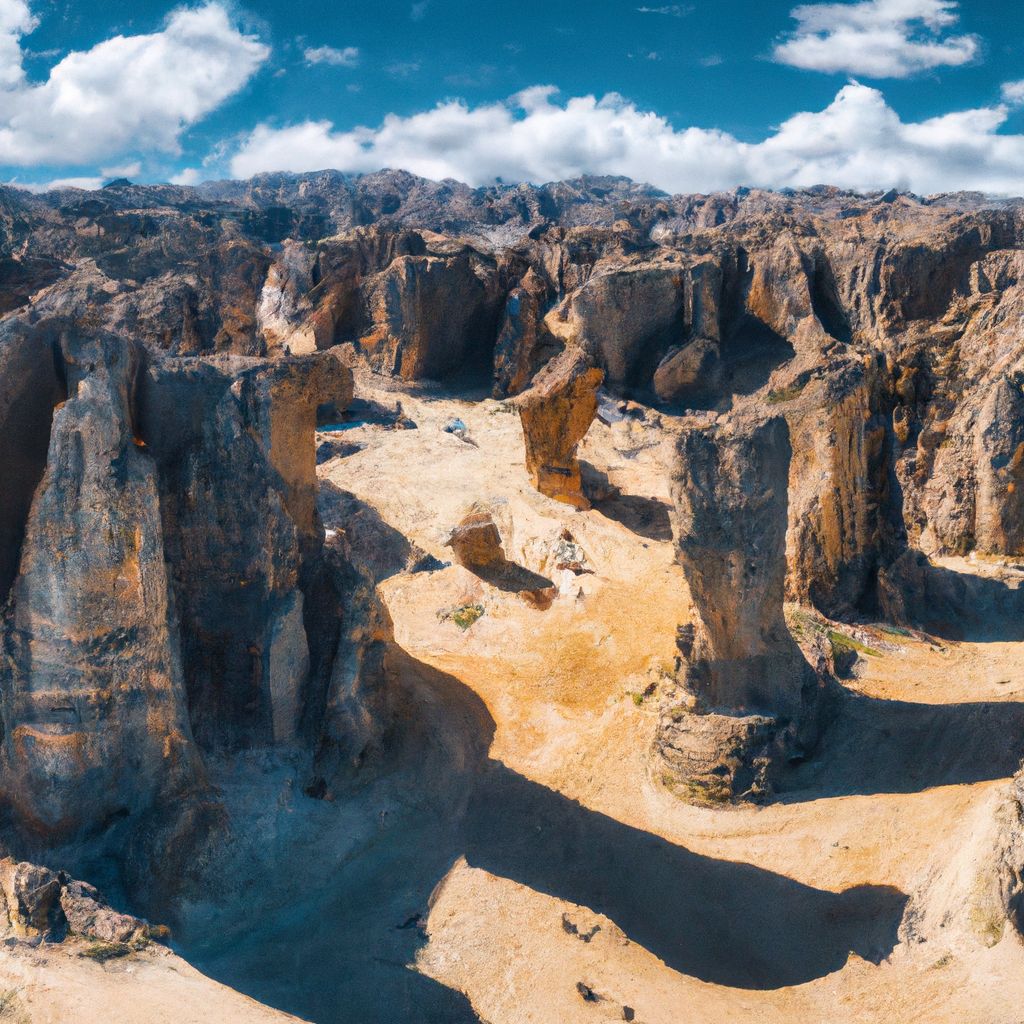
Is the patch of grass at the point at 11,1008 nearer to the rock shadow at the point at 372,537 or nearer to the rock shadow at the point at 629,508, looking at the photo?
the rock shadow at the point at 372,537

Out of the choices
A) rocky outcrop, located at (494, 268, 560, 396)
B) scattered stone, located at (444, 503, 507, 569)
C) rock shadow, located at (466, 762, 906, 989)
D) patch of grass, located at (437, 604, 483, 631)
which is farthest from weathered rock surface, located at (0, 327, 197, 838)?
rocky outcrop, located at (494, 268, 560, 396)

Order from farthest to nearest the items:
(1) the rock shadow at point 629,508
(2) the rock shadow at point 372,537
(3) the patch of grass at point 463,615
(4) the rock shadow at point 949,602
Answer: (1) the rock shadow at point 629,508
(2) the rock shadow at point 372,537
(3) the patch of grass at point 463,615
(4) the rock shadow at point 949,602

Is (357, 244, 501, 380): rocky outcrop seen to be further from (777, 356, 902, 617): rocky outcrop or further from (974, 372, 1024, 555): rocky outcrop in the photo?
(974, 372, 1024, 555): rocky outcrop

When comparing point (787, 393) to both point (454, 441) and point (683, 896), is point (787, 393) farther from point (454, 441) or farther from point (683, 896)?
point (454, 441)

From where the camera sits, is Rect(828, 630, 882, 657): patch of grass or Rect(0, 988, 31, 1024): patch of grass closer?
Rect(0, 988, 31, 1024): patch of grass

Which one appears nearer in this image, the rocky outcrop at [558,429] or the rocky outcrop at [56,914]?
the rocky outcrop at [56,914]

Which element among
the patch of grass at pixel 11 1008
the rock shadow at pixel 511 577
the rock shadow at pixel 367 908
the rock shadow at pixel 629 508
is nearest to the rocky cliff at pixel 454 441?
the rock shadow at pixel 629 508
